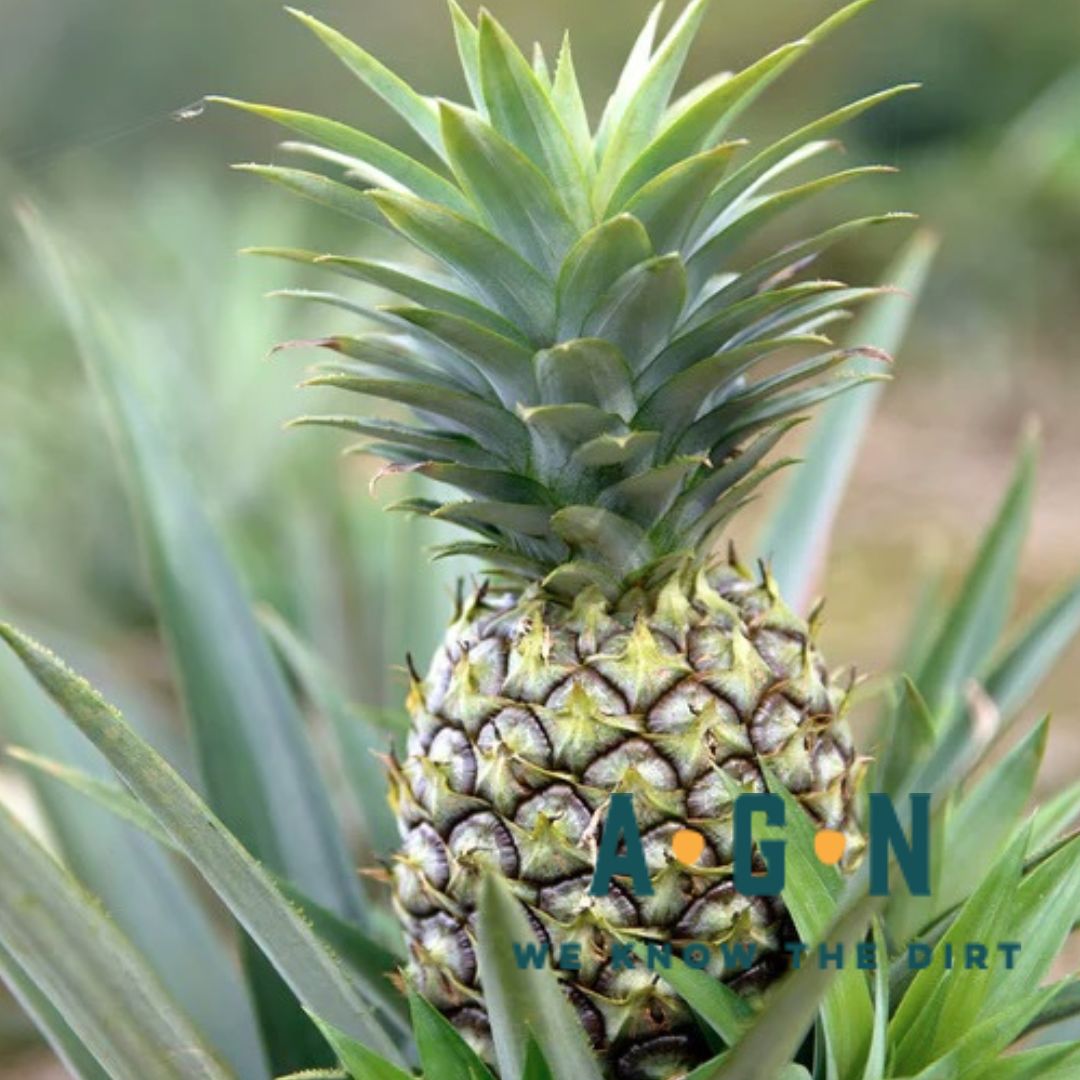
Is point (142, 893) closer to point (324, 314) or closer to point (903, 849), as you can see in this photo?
point (903, 849)

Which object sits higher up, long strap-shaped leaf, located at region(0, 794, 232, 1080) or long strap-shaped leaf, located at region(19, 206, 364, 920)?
long strap-shaped leaf, located at region(19, 206, 364, 920)

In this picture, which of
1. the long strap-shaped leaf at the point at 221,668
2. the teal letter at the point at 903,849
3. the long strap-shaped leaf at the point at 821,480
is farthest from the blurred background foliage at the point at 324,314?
the teal letter at the point at 903,849

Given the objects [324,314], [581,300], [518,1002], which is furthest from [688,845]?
[324,314]

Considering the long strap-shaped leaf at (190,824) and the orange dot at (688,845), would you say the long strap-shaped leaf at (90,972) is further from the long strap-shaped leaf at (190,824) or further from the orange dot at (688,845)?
the orange dot at (688,845)

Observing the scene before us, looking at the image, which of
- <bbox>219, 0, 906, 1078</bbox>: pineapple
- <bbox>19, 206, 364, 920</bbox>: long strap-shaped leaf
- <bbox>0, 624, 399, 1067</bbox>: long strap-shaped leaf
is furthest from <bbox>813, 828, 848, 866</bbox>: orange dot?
<bbox>19, 206, 364, 920</bbox>: long strap-shaped leaf

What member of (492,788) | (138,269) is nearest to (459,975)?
(492,788)

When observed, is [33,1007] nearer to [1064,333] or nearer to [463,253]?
[463,253]

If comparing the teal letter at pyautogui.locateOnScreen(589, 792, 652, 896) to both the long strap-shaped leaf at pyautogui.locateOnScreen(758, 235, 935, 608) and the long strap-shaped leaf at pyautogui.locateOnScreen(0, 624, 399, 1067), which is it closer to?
the long strap-shaped leaf at pyautogui.locateOnScreen(0, 624, 399, 1067)
